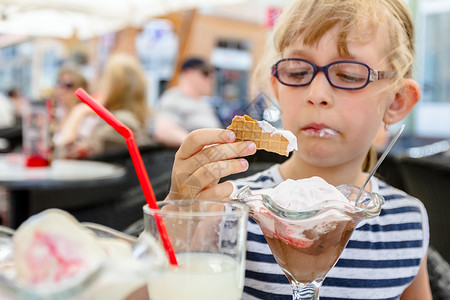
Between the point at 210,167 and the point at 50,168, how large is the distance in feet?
6.83

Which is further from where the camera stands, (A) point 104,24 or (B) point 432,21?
(B) point 432,21

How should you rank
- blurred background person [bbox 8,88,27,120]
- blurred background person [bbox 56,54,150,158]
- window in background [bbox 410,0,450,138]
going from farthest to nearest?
blurred background person [bbox 8,88,27,120] → window in background [bbox 410,0,450,138] → blurred background person [bbox 56,54,150,158]

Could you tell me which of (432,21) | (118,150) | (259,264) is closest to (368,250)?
(259,264)

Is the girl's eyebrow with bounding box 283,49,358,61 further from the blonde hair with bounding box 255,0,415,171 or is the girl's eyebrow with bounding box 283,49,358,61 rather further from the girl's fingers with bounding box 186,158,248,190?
the girl's fingers with bounding box 186,158,248,190

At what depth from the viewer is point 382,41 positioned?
3.18 ft

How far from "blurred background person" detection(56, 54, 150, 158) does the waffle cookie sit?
2.81 meters

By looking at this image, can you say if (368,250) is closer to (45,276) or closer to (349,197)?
(349,197)

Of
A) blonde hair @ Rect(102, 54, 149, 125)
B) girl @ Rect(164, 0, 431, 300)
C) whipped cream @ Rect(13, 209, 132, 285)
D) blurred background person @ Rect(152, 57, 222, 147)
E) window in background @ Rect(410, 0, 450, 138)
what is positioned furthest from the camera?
window in background @ Rect(410, 0, 450, 138)

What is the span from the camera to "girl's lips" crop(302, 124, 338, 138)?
0.90 meters

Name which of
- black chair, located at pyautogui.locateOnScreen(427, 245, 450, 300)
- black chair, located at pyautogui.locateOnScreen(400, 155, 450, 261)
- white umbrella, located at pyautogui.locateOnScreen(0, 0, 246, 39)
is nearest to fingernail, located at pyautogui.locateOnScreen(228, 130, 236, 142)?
black chair, located at pyautogui.locateOnScreen(427, 245, 450, 300)

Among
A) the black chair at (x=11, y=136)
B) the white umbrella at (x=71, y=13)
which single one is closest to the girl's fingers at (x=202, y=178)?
the white umbrella at (x=71, y=13)

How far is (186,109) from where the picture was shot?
4730 millimetres

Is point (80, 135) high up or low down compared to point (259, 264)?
down

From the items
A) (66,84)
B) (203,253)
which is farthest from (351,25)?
(66,84)
